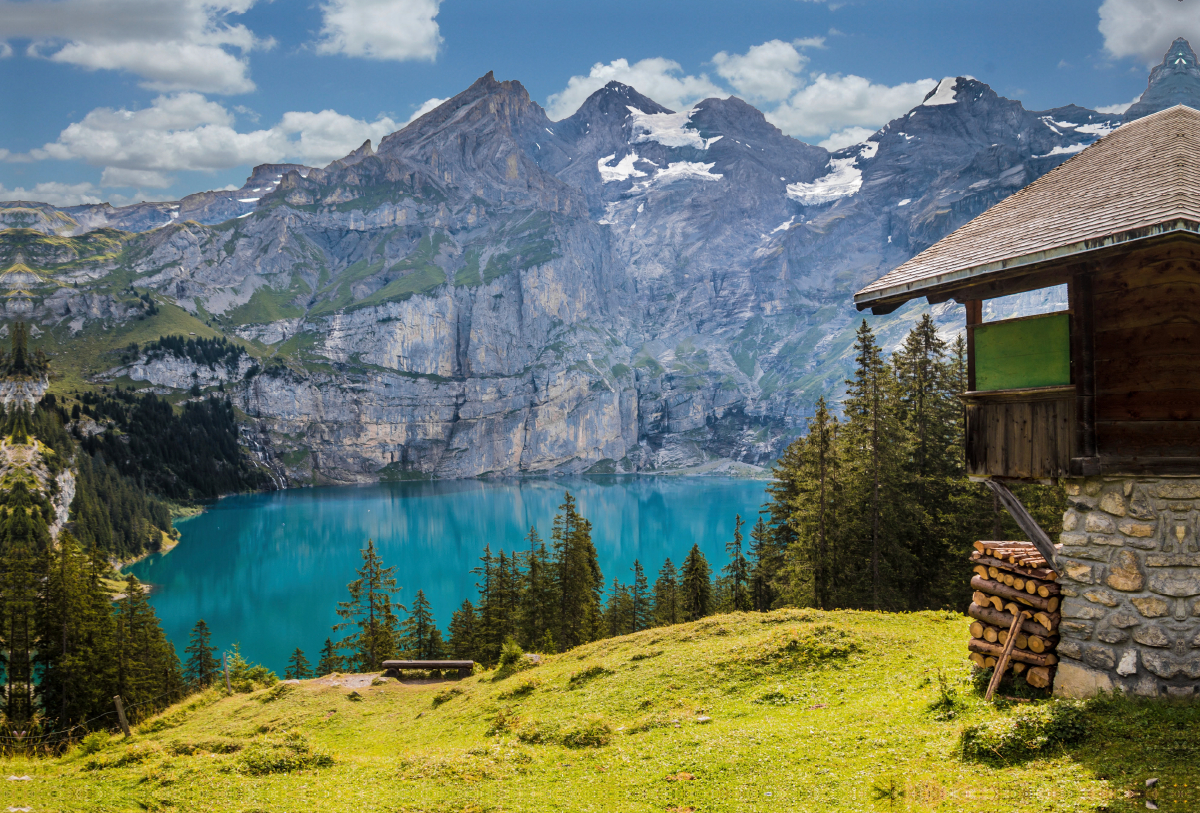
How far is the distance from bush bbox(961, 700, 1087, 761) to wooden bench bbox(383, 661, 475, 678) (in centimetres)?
2201

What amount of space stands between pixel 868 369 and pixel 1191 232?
2638cm

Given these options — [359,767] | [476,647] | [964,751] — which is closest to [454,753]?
[359,767]

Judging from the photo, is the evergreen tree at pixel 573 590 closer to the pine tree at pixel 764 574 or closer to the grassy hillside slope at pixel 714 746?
the pine tree at pixel 764 574

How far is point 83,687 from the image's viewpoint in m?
42.8

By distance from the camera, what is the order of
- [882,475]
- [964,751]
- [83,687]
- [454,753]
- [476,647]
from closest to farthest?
[964,751], [454,753], [882,475], [83,687], [476,647]

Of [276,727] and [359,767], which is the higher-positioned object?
[359,767]

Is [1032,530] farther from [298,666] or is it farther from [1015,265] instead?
[298,666]

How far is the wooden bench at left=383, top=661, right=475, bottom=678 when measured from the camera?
1093 inches

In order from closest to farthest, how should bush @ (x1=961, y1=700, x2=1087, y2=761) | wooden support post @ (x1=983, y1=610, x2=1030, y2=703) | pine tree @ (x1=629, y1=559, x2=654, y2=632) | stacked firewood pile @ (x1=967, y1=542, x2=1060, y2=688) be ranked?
bush @ (x1=961, y1=700, x2=1087, y2=761) → stacked firewood pile @ (x1=967, y1=542, x2=1060, y2=688) → wooden support post @ (x1=983, y1=610, x2=1030, y2=703) → pine tree @ (x1=629, y1=559, x2=654, y2=632)

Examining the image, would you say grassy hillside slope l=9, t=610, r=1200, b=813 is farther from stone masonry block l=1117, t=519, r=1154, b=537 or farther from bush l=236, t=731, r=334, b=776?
stone masonry block l=1117, t=519, r=1154, b=537

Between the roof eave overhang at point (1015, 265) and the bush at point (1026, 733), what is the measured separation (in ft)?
21.3

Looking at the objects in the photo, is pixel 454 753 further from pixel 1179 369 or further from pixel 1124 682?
pixel 1179 369

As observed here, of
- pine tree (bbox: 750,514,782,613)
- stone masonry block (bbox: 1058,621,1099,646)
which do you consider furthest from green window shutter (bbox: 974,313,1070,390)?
pine tree (bbox: 750,514,782,613)

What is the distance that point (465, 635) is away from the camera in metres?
51.2
